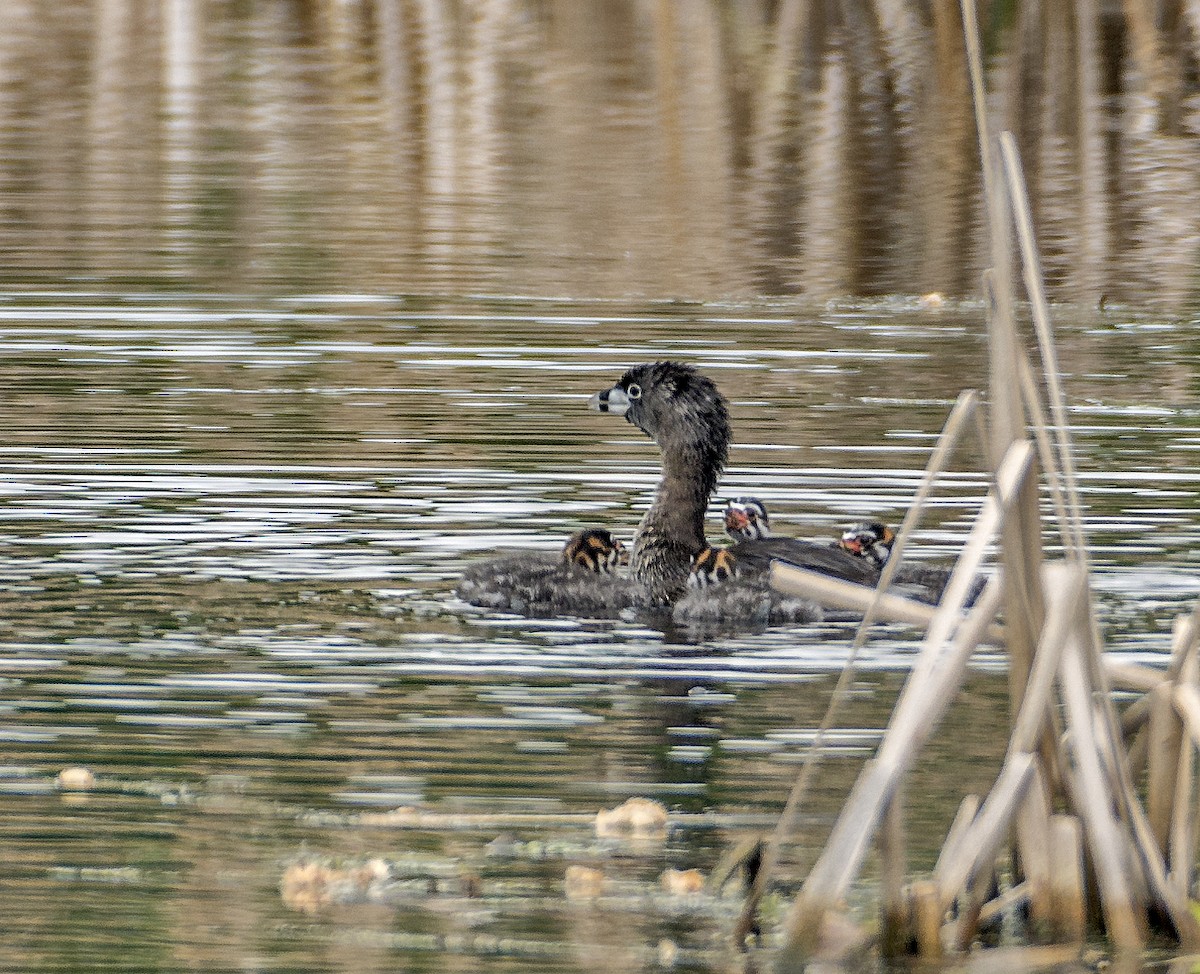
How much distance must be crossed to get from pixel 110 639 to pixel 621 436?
15.2 ft

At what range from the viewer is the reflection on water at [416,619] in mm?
6230

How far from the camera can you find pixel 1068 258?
19.8 metres

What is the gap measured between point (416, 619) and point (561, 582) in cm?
63

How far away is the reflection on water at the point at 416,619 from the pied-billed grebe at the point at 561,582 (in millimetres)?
147

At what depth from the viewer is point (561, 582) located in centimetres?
985

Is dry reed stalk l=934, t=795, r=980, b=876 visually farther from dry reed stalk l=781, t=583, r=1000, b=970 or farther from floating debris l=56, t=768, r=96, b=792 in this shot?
floating debris l=56, t=768, r=96, b=792

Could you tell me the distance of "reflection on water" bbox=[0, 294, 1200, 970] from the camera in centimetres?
623

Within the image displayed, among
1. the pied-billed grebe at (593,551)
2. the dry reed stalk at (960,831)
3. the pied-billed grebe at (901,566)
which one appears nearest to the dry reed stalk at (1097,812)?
the dry reed stalk at (960,831)

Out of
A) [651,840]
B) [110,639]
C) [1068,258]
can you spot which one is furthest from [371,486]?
[1068,258]

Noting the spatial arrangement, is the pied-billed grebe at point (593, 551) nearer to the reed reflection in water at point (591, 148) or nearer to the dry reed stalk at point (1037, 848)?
the dry reed stalk at point (1037, 848)

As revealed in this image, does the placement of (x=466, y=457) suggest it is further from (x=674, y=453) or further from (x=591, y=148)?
(x=591, y=148)

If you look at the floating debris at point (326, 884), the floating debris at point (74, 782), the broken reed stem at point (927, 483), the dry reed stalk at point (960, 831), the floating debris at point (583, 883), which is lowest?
the floating debris at point (74, 782)

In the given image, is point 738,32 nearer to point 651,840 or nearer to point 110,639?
point 110,639

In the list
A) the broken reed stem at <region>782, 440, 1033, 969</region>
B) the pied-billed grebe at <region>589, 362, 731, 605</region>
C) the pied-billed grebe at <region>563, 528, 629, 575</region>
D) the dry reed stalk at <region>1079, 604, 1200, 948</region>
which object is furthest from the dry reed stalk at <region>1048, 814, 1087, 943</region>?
the pied-billed grebe at <region>589, 362, 731, 605</region>
